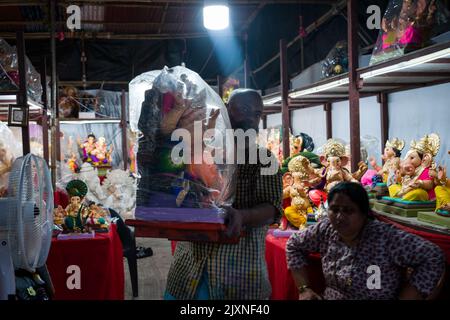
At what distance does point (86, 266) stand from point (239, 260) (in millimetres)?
2199

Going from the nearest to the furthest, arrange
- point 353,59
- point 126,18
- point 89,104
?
point 353,59
point 126,18
point 89,104

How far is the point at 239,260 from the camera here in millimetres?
1703

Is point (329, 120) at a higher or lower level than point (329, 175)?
higher

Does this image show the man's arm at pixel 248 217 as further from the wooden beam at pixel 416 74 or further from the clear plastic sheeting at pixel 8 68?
the clear plastic sheeting at pixel 8 68

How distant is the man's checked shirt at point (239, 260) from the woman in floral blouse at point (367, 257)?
462 millimetres

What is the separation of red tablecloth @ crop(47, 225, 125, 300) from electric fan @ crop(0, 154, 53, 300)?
1.31 metres

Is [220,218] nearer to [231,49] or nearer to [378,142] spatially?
[378,142]

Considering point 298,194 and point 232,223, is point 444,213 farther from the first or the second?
point 232,223

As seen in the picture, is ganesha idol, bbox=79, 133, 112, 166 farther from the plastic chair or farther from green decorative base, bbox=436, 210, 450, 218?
green decorative base, bbox=436, 210, 450, 218

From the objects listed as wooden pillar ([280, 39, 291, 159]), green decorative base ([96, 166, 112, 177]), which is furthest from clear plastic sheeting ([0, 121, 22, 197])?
green decorative base ([96, 166, 112, 177])

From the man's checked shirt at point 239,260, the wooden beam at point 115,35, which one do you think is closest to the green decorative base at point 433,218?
the man's checked shirt at point 239,260

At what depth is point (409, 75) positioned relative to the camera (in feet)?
12.0

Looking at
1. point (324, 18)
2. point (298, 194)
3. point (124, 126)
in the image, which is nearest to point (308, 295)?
point (298, 194)
